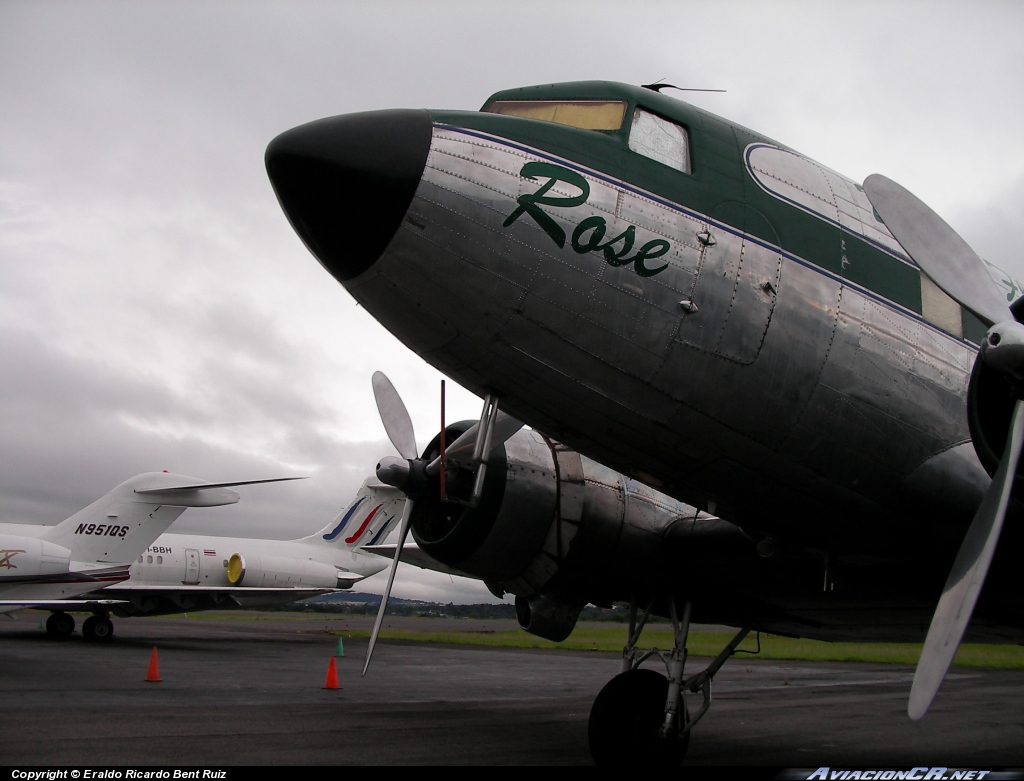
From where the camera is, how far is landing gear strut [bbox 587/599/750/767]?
7.71 m

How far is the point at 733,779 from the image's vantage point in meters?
7.69

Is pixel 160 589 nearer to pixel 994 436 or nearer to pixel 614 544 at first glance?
pixel 614 544

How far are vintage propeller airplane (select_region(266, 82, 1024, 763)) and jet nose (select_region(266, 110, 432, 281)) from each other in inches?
0.5

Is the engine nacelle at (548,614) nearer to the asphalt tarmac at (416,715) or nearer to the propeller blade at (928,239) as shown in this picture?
the asphalt tarmac at (416,715)

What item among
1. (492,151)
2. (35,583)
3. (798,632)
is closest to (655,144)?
(492,151)

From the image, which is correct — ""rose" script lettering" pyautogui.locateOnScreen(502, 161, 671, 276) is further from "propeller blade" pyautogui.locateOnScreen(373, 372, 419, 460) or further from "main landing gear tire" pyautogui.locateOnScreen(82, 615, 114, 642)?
"main landing gear tire" pyautogui.locateOnScreen(82, 615, 114, 642)

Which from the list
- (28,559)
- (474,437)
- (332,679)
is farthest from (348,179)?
(28,559)

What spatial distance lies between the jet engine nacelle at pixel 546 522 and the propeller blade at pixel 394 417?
771mm

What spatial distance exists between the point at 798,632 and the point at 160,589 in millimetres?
22352

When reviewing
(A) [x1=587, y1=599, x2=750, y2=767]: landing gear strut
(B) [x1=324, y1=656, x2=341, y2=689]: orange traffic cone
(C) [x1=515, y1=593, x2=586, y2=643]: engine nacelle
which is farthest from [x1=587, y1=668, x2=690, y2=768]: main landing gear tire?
(B) [x1=324, y1=656, x2=341, y2=689]: orange traffic cone

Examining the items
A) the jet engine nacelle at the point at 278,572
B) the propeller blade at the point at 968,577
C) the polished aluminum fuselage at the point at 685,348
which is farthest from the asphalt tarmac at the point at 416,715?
the jet engine nacelle at the point at 278,572

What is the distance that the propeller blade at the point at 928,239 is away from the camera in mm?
5109

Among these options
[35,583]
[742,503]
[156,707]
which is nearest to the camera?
[742,503]

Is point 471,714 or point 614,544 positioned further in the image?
point 471,714
